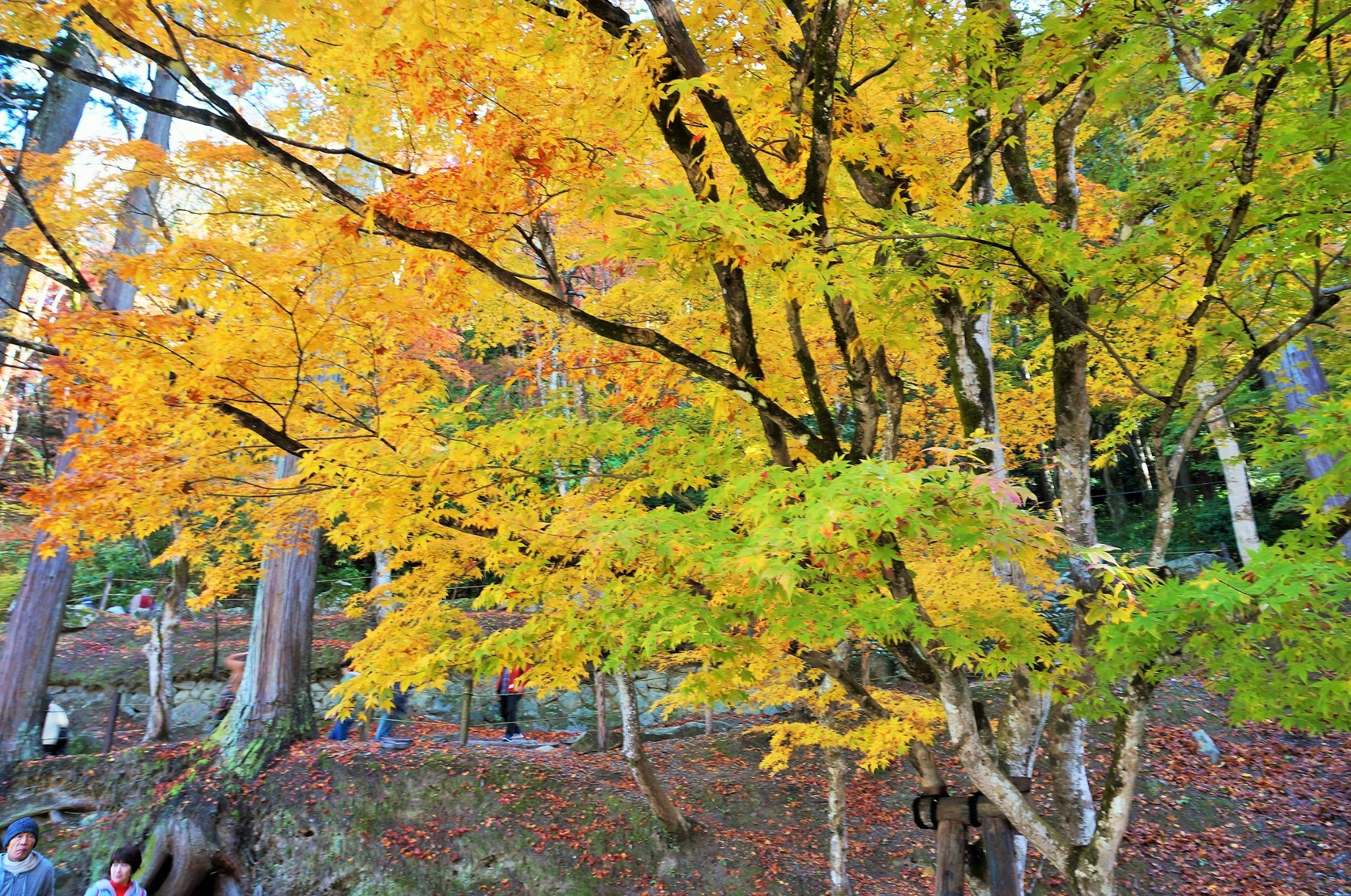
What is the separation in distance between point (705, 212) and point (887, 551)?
5.82 feet

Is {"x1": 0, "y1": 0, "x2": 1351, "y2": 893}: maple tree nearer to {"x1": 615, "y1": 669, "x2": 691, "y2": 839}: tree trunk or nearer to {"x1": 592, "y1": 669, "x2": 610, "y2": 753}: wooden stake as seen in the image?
{"x1": 615, "y1": 669, "x2": 691, "y2": 839}: tree trunk

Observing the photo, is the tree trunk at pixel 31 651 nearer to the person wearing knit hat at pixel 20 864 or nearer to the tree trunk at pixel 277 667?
the tree trunk at pixel 277 667

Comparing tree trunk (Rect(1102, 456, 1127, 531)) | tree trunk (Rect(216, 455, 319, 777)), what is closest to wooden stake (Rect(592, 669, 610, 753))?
tree trunk (Rect(216, 455, 319, 777))

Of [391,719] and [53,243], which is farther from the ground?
[53,243]

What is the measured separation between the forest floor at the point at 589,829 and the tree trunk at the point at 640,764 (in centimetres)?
25

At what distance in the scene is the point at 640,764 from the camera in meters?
7.59

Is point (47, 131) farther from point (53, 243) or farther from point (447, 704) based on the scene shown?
point (447, 704)

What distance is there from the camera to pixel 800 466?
406 cm

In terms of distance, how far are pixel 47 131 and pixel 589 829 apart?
1113cm

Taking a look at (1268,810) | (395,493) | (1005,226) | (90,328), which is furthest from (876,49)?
(1268,810)

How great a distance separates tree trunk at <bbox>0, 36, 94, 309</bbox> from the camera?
346 inches

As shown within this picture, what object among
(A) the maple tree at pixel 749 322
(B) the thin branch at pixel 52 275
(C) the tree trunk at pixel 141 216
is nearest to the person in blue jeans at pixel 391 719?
(A) the maple tree at pixel 749 322

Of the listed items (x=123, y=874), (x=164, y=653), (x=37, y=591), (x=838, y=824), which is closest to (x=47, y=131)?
(x=37, y=591)

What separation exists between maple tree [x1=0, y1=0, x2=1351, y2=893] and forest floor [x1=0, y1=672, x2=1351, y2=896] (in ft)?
11.2
